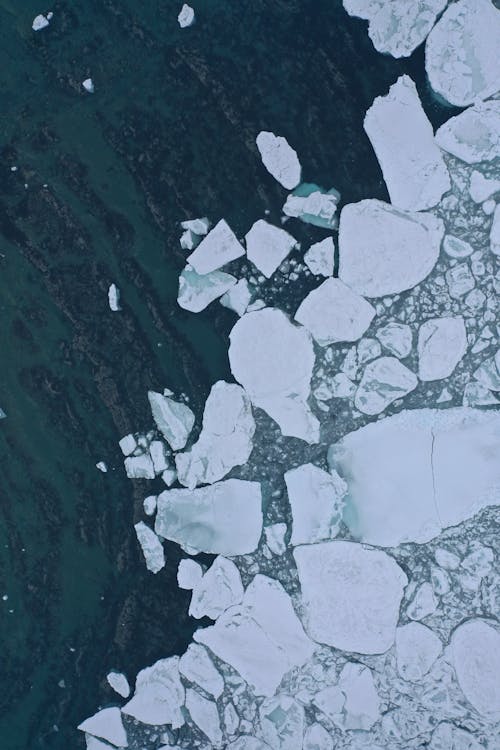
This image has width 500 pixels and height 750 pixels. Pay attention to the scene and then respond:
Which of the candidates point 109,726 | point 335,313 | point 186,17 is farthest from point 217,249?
point 109,726

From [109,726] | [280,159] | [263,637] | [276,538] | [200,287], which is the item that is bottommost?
[109,726]

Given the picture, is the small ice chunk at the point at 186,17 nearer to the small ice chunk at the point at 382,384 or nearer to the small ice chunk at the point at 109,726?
the small ice chunk at the point at 382,384

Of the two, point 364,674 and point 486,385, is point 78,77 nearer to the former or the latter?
point 486,385

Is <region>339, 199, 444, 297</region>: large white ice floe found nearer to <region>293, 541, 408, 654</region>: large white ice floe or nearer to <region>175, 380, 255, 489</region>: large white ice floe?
<region>175, 380, 255, 489</region>: large white ice floe

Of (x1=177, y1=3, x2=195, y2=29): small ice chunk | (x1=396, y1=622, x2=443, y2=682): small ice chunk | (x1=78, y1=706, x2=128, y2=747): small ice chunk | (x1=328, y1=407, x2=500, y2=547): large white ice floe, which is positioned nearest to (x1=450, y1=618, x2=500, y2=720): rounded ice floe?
(x1=396, y1=622, x2=443, y2=682): small ice chunk

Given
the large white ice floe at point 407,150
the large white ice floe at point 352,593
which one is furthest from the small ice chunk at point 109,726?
the large white ice floe at point 407,150

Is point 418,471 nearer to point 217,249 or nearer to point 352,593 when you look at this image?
point 352,593
